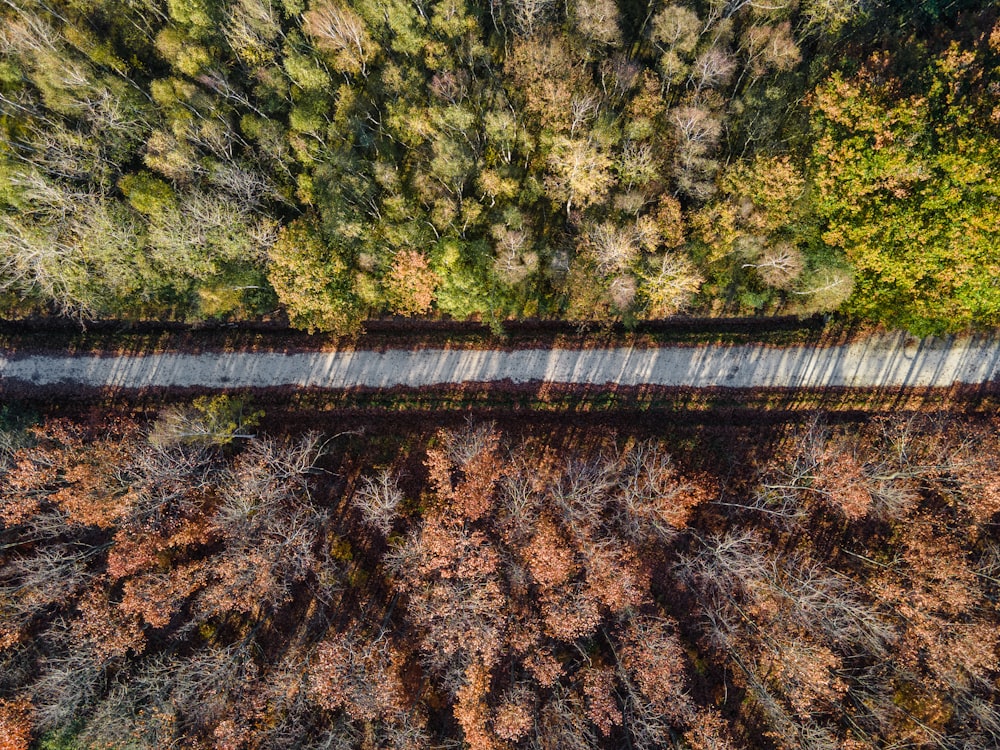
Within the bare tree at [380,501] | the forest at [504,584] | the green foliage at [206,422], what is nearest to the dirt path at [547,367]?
the green foliage at [206,422]

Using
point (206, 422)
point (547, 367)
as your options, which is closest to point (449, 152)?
point (547, 367)

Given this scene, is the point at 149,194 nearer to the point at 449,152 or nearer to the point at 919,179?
the point at 449,152

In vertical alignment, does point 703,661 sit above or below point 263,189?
below

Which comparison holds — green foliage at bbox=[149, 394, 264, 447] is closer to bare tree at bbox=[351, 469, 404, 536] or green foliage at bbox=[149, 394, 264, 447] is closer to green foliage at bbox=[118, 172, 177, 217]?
bare tree at bbox=[351, 469, 404, 536]

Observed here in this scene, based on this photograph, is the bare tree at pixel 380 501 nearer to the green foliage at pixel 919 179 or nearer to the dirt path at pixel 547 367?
the dirt path at pixel 547 367

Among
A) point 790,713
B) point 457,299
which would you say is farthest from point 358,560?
point 790,713

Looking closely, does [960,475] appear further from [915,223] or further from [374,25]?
[374,25]
